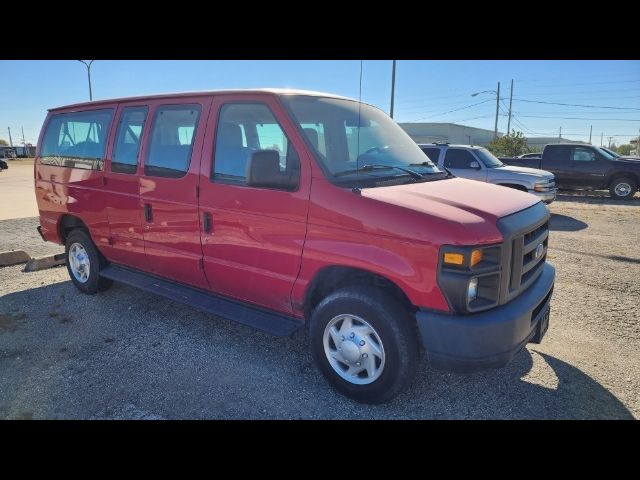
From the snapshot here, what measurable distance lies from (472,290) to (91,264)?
4.45m

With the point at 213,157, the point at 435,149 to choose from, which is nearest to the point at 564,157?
the point at 435,149

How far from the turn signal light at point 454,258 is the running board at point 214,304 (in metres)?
1.32

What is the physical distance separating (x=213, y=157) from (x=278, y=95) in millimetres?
790

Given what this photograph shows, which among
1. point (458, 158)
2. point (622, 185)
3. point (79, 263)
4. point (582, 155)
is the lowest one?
point (79, 263)

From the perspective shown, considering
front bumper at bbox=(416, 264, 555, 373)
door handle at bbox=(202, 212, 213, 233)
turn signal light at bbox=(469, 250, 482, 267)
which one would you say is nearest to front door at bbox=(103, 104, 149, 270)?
door handle at bbox=(202, 212, 213, 233)

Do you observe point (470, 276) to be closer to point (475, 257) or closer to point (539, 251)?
point (475, 257)

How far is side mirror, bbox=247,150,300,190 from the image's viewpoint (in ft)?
9.96

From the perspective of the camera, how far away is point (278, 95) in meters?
3.34

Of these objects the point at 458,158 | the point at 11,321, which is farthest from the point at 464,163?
the point at 11,321

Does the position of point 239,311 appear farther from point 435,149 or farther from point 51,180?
point 435,149

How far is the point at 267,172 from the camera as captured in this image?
3053mm

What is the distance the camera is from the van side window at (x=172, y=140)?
387cm

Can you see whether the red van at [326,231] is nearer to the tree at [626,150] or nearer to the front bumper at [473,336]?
the front bumper at [473,336]

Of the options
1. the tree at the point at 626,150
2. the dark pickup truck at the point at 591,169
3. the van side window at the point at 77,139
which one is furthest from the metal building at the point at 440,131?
the van side window at the point at 77,139
